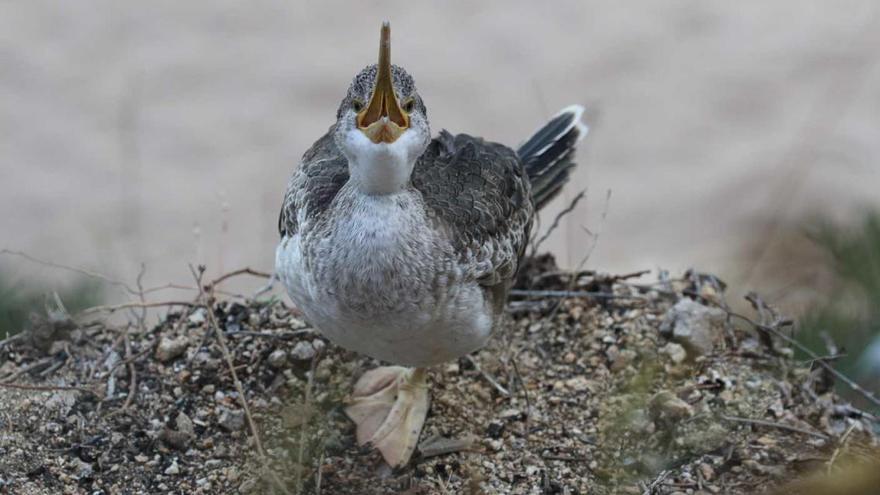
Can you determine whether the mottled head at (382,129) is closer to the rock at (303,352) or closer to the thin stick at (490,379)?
the rock at (303,352)

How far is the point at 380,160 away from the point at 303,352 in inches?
42.9

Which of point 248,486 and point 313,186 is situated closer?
point 248,486

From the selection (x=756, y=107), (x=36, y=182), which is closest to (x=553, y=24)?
(x=756, y=107)

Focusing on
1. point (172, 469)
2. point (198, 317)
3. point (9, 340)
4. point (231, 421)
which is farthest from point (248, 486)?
point (9, 340)

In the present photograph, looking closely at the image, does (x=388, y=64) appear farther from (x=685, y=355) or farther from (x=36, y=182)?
(x=36, y=182)

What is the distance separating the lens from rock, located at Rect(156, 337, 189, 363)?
454 cm

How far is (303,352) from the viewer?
4.58 metres

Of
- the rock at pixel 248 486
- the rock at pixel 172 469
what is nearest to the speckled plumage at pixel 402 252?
the rock at pixel 248 486

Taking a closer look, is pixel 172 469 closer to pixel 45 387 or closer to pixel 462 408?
pixel 45 387

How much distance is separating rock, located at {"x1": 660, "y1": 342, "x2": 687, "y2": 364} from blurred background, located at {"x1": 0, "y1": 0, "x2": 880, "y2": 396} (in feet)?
4.29

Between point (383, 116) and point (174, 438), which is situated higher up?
point (383, 116)

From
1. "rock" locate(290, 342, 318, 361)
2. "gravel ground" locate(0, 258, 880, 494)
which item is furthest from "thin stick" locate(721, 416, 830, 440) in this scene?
"rock" locate(290, 342, 318, 361)

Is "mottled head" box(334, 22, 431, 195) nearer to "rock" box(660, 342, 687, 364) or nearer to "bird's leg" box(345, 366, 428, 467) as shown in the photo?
"bird's leg" box(345, 366, 428, 467)

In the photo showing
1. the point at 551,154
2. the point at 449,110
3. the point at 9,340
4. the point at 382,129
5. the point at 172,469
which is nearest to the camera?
the point at 382,129
